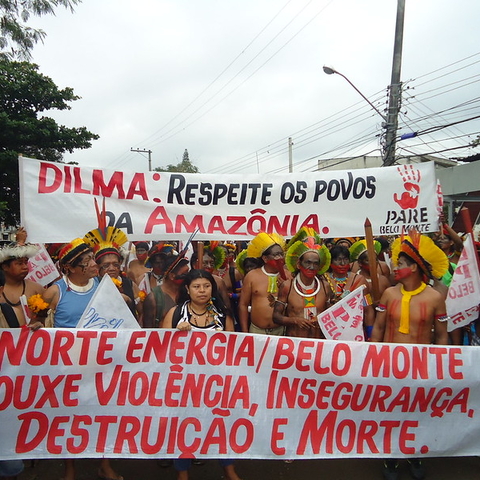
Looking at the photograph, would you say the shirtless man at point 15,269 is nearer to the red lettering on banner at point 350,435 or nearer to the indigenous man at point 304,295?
the indigenous man at point 304,295

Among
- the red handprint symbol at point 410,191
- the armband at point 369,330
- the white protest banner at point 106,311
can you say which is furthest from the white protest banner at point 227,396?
the red handprint symbol at point 410,191

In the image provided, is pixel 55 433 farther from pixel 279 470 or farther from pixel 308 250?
pixel 308 250

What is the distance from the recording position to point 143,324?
4301mm

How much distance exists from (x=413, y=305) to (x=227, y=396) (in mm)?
1632

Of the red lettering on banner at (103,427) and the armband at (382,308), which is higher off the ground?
the armband at (382,308)

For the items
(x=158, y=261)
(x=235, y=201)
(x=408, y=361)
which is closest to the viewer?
(x=408, y=361)

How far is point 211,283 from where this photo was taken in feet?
11.7

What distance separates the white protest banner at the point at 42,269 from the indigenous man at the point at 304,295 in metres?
3.10

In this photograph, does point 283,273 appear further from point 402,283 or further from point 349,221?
point 402,283

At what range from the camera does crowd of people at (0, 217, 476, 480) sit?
3.49m

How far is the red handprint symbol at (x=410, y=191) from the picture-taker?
4.87 meters

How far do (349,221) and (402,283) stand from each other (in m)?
1.35

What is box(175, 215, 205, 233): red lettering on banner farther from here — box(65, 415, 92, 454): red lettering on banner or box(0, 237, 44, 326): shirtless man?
box(65, 415, 92, 454): red lettering on banner

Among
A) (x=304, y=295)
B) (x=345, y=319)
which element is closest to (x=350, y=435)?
(x=345, y=319)
